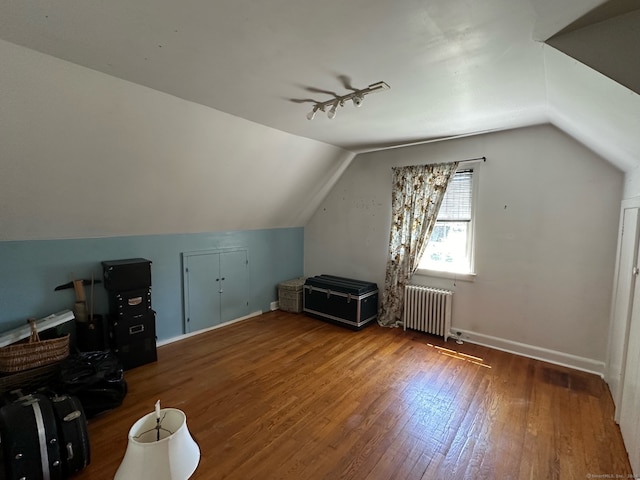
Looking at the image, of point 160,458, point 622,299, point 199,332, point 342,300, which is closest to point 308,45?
point 160,458

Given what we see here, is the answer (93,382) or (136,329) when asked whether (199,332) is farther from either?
(93,382)

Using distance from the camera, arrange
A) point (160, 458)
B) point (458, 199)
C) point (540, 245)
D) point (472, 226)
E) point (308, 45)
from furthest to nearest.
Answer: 1. point (458, 199)
2. point (472, 226)
3. point (540, 245)
4. point (308, 45)
5. point (160, 458)

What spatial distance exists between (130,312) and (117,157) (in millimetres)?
1509

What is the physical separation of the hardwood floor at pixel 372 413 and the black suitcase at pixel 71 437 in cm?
9

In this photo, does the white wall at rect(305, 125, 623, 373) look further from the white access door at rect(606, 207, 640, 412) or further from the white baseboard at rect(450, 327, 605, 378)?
the white access door at rect(606, 207, 640, 412)

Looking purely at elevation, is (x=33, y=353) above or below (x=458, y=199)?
below

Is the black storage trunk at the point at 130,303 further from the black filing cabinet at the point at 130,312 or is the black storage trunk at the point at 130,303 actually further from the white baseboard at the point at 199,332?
the white baseboard at the point at 199,332

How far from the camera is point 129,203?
9.36 feet

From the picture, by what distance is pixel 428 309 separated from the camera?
368 centimetres

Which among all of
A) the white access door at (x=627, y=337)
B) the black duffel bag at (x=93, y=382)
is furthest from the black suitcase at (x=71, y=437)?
the white access door at (x=627, y=337)

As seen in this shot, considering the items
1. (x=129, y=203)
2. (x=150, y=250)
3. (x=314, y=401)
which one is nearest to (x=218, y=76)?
(x=129, y=203)

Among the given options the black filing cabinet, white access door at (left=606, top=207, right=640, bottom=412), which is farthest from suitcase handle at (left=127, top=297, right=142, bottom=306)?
white access door at (left=606, top=207, right=640, bottom=412)

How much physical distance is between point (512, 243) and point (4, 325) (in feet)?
16.2

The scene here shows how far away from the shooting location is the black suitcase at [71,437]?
1.70m
